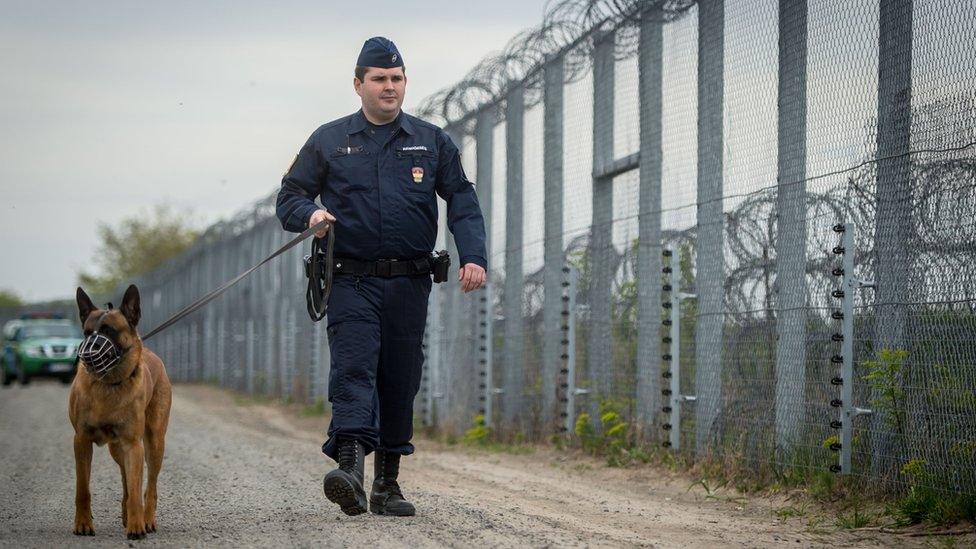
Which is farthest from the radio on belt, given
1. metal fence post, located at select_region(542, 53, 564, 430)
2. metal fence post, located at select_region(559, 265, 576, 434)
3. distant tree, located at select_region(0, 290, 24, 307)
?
distant tree, located at select_region(0, 290, 24, 307)

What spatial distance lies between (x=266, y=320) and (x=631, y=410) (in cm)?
1794

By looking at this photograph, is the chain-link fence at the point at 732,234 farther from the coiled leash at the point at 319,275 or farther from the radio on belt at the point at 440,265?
the coiled leash at the point at 319,275

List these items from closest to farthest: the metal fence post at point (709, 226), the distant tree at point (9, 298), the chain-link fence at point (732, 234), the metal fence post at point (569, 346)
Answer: the chain-link fence at point (732, 234)
the metal fence post at point (709, 226)
the metal fence post at point (569, 346)
the distant tree at point (9, 298)

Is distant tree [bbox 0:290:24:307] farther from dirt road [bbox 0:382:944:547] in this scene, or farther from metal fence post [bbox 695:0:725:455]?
metal fence post [bbox 695:0:725:455]

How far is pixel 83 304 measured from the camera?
6.02 meters

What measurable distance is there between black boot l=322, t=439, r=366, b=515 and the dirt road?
0.33ft

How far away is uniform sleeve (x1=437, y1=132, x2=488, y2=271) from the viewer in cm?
620

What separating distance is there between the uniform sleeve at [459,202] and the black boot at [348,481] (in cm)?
109

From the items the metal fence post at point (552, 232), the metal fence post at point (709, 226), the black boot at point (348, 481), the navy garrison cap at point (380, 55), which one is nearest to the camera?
the black boot at point (348, 481)

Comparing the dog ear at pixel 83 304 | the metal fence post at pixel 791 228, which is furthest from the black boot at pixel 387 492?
the metal fence post at pixel 791 228

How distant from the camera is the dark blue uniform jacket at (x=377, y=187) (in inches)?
234

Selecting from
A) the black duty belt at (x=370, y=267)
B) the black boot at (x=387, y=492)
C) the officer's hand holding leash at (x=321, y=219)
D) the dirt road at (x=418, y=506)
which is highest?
the officer's hand holding leash at (x=321, y=219)

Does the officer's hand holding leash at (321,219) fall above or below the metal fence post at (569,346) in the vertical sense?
above

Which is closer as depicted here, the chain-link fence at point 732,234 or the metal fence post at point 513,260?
the chain-link fence at point 732,234
